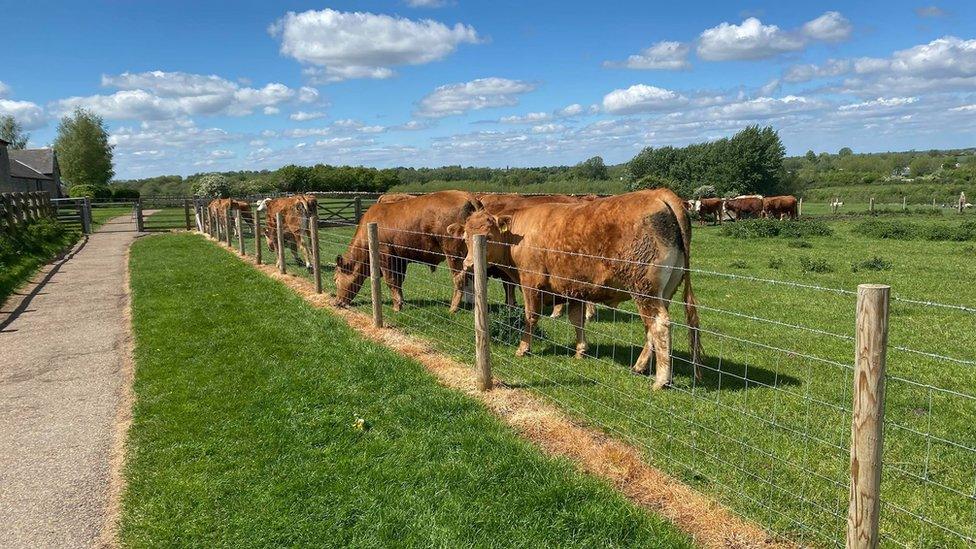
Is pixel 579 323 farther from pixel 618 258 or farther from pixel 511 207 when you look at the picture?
pixel 511 207

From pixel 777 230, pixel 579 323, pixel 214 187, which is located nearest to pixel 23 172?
pixel 214 187

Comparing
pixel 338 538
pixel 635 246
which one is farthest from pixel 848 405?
pixel 338 538

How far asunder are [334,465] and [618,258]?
129 inches

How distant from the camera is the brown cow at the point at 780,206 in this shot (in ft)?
112

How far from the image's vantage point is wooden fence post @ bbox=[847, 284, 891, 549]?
267cm

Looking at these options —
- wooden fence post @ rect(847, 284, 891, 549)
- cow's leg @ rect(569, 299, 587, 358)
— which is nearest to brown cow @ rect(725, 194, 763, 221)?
cow's leg @ rect(569, 299, 587, 358)

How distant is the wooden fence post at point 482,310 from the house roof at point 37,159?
234 feet

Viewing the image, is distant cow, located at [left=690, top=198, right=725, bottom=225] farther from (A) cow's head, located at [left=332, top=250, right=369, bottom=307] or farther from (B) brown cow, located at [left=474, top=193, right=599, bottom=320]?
(A) cow's head, located at [left=332, top=250, right=369, bottom=307]

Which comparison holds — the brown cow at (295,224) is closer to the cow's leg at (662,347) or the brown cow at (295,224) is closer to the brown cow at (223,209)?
the brown cow at (223,209)

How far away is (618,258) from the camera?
5992 mm

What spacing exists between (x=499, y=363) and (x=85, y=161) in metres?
80.3

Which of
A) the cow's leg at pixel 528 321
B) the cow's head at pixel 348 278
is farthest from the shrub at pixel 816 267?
the cow's head at pixel 348 278

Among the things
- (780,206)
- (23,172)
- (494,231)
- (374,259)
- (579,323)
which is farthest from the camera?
(23,172)

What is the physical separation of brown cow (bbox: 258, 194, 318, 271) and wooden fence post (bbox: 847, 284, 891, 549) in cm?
1249
